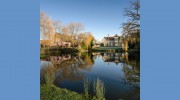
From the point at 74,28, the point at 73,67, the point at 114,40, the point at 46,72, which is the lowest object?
the point at 46,72

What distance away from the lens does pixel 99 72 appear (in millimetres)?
6020

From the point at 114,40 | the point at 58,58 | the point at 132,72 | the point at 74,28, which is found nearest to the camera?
the point at 132,72

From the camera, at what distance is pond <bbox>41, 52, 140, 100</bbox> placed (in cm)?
583

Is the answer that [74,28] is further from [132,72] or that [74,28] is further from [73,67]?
[132,72]

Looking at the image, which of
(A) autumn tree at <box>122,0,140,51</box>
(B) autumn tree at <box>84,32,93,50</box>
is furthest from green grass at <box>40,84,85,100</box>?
(A) autumn tree at <box>122,0,140,51</box>

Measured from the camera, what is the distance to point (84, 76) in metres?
6.07

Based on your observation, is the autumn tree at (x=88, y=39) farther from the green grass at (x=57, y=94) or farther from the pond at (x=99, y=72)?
the green grass at (x=57, y=94)

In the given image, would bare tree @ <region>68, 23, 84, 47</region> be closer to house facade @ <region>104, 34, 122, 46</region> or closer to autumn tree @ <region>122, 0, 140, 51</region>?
house facade @ <region>104, 34, 122, 46</region>

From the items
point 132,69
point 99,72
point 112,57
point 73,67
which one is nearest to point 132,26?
point 112,57

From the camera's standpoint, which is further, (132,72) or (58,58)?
(58,58)

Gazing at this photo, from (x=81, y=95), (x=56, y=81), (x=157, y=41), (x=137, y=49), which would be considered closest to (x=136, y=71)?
(x=137, y=49)

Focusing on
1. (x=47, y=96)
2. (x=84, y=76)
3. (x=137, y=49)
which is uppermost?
(x=137, y=49)

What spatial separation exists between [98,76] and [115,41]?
33.1 inches

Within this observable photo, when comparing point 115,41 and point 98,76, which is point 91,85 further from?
point 115,41
